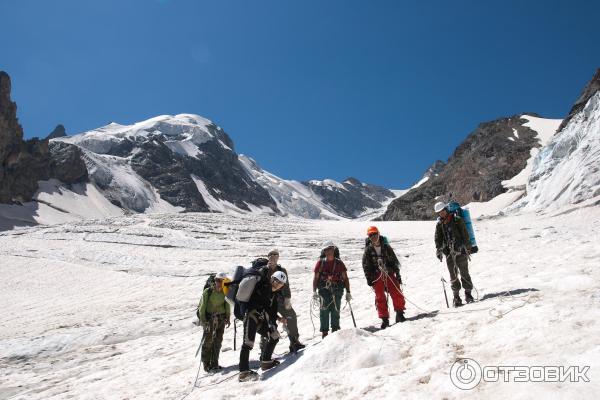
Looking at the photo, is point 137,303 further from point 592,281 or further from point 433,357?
point 592,281

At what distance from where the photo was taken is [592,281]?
6324 millimetres

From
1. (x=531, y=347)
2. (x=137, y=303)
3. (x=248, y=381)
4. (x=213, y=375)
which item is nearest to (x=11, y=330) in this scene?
(x=137, y=303)

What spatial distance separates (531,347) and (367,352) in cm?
198

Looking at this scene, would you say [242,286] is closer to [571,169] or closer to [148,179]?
[571,169]

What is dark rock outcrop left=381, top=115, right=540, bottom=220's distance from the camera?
67.4m

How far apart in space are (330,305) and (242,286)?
1.97 meters

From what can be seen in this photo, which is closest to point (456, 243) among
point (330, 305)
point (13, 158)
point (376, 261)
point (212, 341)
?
point (376, 261)

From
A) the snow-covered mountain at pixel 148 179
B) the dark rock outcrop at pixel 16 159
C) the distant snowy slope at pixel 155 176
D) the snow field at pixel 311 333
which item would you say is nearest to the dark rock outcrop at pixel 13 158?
the dark rock outcrop at pixel 16 159

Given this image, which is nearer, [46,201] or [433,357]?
[433,357]

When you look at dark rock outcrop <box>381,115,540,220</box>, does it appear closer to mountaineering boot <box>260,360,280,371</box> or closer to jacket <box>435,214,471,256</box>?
jacket <box>435,214,471,256</box>

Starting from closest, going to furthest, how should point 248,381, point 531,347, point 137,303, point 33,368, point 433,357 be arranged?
1. point 531,347
2. point 433,357
3. point 248,381
4. point 33,368
5. point 137,303

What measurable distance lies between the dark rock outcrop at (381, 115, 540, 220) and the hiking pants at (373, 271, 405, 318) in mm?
62810

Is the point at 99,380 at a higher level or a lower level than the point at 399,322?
lower

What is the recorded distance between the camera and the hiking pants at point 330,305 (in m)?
7.45
